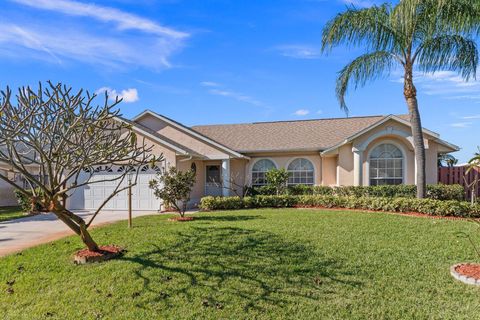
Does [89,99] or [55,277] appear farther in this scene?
[89,99]

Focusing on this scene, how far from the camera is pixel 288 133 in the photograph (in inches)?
953

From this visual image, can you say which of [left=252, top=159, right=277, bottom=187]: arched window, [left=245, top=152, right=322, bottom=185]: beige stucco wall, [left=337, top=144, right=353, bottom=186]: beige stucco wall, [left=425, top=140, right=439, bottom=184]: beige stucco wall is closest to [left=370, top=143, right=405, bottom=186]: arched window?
[left=337, top=144, right=353, bottom=186]: beige stucco wall

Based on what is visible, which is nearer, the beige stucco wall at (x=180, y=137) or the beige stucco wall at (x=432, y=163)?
the beige stucco wall at (x=432, y=163)

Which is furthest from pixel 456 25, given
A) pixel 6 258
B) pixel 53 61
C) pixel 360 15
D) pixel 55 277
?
pixel 6 258

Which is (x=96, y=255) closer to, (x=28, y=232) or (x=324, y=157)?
(x=28, y=232)

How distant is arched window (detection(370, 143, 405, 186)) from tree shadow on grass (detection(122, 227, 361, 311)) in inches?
495

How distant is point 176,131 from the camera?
22.4 m

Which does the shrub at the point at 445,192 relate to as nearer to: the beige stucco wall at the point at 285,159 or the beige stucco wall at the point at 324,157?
the beige stucco wall at the point at 324,157

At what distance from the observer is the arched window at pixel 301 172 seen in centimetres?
2153

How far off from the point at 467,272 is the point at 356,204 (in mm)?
9448

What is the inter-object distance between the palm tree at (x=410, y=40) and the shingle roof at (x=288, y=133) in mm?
6074

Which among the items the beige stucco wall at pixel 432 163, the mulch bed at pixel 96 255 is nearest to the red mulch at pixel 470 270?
the mulch bed at pixel 96 255

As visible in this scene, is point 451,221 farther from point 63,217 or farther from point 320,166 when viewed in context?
point 63,217

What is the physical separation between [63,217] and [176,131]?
15.1 metres
